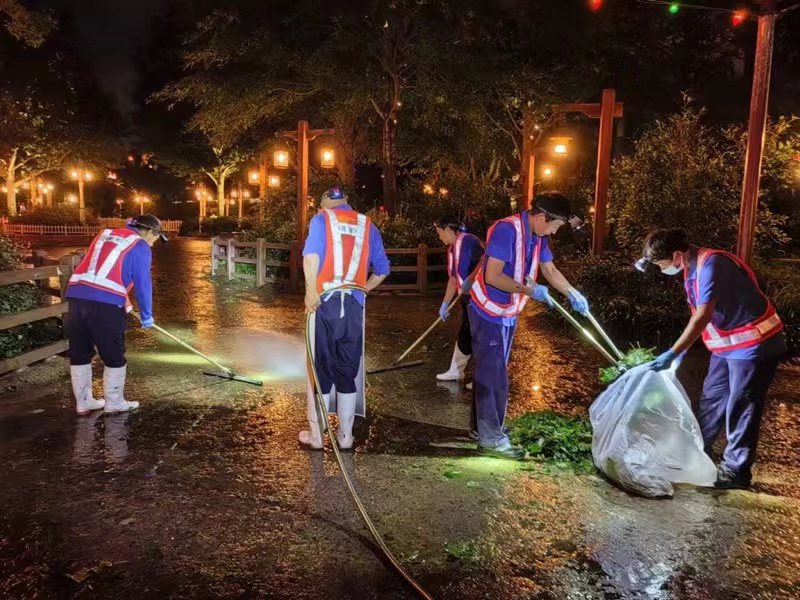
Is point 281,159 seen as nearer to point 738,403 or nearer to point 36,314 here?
point 36,314

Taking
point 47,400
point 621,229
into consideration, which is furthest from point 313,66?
point 47,400

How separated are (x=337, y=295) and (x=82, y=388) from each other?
2.50m

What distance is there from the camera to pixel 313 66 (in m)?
16.9

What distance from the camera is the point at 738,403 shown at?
4078mm

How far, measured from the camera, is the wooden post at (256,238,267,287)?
50.3 feet

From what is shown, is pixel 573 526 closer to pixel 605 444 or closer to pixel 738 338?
pixel 605 444

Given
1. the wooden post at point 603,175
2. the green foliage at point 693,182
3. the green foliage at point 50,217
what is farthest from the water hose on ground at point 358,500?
the green foliage at point 50,217

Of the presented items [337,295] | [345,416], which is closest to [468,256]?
[337,295]

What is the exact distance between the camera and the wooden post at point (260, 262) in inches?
604

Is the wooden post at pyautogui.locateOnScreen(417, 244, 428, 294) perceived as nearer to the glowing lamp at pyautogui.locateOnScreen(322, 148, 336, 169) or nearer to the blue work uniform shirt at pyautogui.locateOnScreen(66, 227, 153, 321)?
the glowing lamp at pyautogui.locateOnScreen(322, 148, 336, 169)

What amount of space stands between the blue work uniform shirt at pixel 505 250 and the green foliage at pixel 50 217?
1602 inches

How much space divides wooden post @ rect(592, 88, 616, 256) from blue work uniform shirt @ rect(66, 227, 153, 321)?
868 cm

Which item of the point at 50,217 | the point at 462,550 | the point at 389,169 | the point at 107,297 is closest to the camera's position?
the point at 462,550

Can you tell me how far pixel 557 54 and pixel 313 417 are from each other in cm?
1531
